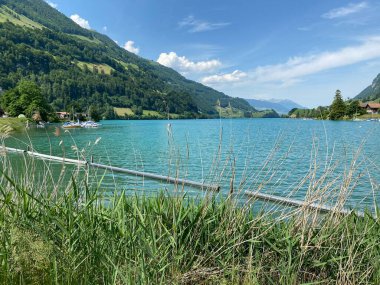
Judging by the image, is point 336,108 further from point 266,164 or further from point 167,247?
point 167,247

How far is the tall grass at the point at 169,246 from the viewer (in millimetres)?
3186


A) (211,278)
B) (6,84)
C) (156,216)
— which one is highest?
(6,84)

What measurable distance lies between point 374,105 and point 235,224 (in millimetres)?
186335

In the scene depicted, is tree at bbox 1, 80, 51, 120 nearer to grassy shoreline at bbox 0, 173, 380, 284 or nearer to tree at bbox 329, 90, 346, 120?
tree at bbox 329, 90, 346, 120

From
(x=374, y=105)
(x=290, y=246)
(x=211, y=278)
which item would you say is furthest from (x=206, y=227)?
(x=374, y=105)

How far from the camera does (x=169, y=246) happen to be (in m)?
3.42

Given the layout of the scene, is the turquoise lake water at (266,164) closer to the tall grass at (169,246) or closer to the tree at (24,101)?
the tall grass at (169,246)

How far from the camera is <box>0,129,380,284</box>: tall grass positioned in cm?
319

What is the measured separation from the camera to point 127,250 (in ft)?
11.4

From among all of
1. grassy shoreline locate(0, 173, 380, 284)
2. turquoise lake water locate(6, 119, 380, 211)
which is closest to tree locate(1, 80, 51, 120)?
turquoise lake water locate(6, 119, 380, 211)

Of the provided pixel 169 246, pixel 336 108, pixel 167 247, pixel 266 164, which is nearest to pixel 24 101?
pixel 336 108

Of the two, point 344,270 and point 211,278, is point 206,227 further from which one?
point 344,270

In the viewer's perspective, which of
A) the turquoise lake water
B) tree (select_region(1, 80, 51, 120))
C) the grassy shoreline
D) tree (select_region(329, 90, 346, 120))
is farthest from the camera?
tree (select_region(1, 80, 51, 120))

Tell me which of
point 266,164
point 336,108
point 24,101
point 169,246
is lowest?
point 169,246
